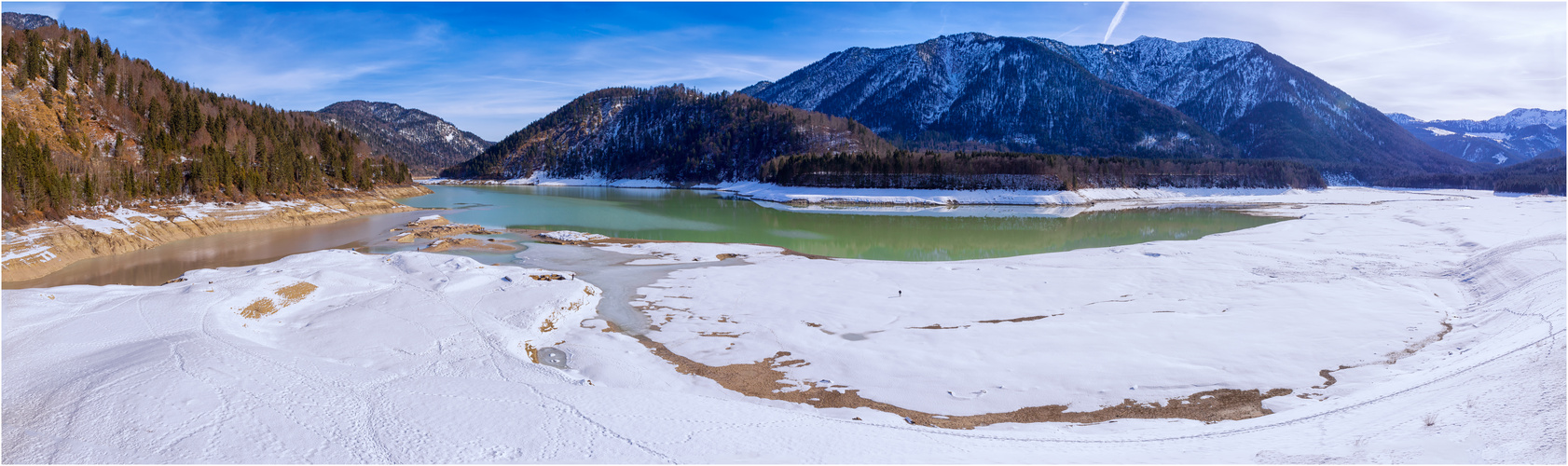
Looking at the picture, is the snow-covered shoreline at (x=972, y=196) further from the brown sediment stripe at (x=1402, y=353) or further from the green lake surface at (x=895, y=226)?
the brown sediment stripe at (x=1402, y=353)

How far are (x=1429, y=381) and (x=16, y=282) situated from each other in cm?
3682

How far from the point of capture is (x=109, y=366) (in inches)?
341

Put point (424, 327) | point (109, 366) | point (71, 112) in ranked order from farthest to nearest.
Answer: point (71, 112), point (424, 327), point (109, 366)

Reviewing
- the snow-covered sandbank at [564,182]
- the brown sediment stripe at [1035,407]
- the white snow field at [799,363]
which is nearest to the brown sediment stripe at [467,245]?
the white snow field at [799,363]

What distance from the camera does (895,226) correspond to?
47.3 m

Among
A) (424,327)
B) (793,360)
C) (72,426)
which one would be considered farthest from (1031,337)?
(72,426)

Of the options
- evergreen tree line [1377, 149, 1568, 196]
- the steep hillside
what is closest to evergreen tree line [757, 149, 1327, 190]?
evergreen tree line [1377, 149, 1568, 196]

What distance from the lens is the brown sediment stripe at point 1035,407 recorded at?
8.97 m

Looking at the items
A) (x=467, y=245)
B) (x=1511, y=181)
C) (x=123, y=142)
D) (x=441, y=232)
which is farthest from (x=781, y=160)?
(x=1511, y=181)

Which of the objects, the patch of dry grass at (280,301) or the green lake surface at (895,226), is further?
the green lake surface at (895,226)

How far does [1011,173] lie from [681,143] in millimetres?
106575

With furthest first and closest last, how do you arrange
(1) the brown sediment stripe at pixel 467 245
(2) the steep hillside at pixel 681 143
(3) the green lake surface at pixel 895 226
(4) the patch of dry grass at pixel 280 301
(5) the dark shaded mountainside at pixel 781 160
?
(2) the steep hillside at pixel 681 143 < (5) the dark shaded mountainside at pixel 781 160 < (3) the green lake surface at pixel 895 226 < (1) the brown sediment stripe at pixel 467 245 < (4) the patch of dry grass at pixel 280 301

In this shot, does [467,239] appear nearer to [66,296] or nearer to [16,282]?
[16,282]

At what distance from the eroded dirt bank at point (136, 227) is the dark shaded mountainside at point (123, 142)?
3.16 feet
